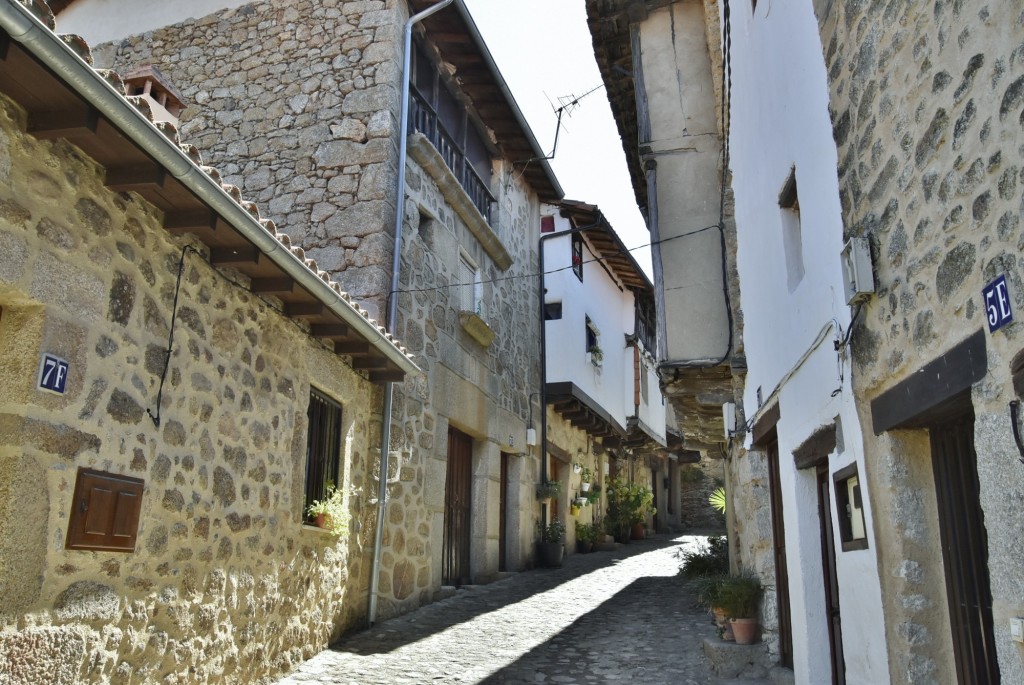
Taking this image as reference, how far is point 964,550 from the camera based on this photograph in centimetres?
292

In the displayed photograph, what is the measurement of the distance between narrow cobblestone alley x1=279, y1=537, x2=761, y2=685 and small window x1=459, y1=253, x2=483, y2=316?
3224mm

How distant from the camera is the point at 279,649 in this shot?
5.18 metres

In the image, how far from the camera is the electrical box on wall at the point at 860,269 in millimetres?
3363

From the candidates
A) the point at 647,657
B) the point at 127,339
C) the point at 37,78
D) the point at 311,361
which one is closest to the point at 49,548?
the point at 127,339

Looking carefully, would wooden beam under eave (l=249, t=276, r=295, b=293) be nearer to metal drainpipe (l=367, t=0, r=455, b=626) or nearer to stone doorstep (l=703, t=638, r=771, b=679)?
metal drainpipe (l=367, t=0, r=455, b=626)

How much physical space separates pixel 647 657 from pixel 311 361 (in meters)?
3.31

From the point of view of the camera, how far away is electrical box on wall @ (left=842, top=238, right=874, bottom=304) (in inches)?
132

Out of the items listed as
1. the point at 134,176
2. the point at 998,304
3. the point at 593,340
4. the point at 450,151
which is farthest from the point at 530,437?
the point at 998,304

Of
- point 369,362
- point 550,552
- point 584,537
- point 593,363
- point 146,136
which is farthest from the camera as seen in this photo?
point 593,363

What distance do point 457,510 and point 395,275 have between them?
3.11 meters

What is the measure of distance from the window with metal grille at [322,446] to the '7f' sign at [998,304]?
4.50 m

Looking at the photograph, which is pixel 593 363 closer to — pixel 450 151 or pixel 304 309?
pixel 450 151

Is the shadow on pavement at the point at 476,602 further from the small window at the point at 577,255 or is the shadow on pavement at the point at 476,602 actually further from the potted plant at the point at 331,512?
the small window at the point at 577,255

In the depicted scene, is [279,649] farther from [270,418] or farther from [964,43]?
[964,43]
